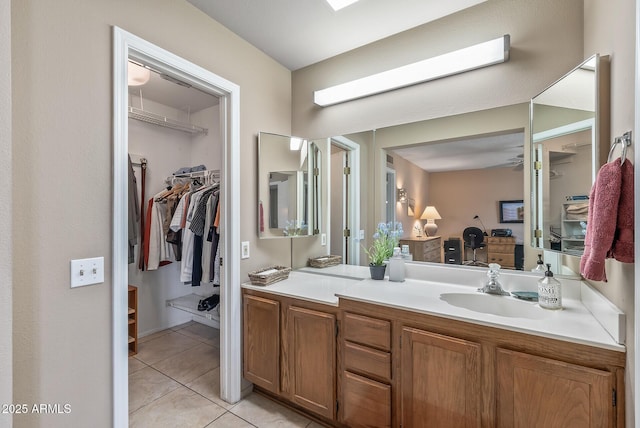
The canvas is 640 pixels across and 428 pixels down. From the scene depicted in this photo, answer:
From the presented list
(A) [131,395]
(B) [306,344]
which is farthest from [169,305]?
(B) [306,344]

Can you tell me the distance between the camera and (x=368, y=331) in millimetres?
1433

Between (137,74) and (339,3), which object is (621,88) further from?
(137,74)

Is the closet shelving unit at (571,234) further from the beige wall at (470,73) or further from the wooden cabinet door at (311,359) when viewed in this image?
the wooden cabinet door at (311,359)

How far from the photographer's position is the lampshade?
184 centimetres

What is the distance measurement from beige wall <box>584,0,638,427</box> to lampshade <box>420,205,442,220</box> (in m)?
0.83

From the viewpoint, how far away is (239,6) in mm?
1647

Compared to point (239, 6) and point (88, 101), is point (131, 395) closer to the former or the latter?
point (88, 101)

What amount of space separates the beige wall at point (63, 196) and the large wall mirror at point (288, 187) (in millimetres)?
975

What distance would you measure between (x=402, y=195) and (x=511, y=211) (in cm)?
65

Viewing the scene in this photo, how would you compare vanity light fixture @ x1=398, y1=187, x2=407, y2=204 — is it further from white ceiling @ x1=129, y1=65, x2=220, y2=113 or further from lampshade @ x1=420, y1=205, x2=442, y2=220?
white ceiling @ x1=129, y1=65, x2=220, y2=113

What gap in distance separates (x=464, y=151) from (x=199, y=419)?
2.38m

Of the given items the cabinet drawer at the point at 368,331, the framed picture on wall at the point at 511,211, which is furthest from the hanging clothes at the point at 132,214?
the framed picture on wall at the point at 511,211

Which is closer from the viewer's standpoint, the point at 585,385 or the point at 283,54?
the point at 585,385

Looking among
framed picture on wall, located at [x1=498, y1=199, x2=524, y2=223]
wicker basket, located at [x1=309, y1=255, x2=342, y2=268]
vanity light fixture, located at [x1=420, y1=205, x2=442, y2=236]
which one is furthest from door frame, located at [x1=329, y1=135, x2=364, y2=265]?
framed picture on wall, located at [x1=498, y1=199, x2=524, y2=223]
